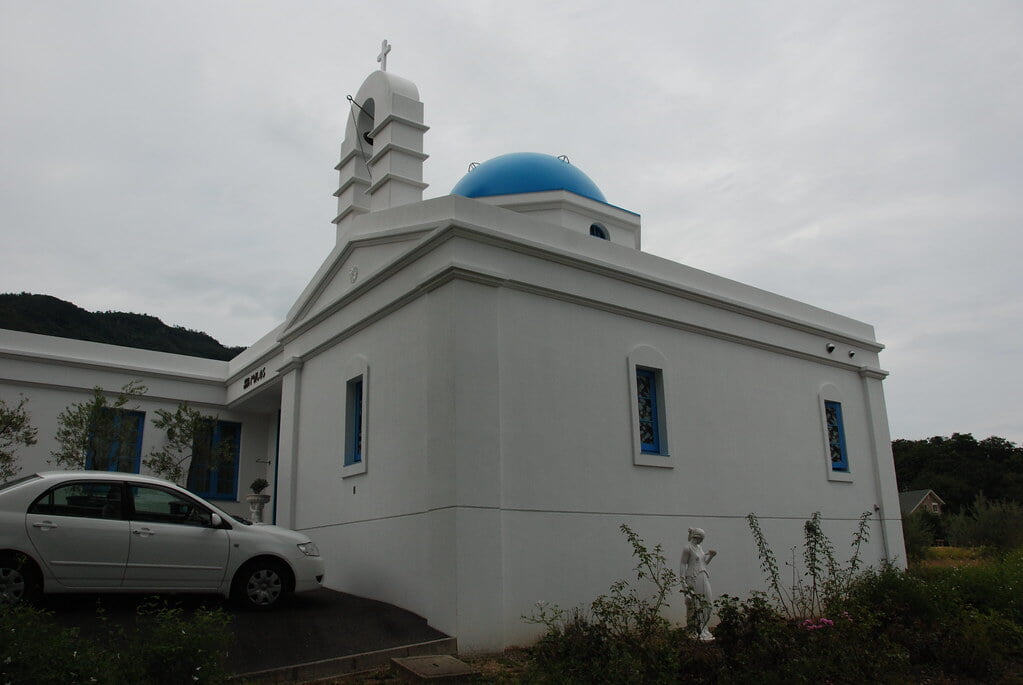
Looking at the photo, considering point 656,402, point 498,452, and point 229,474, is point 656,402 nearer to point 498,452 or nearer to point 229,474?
point 498,452

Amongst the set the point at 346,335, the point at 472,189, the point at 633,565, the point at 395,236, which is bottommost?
the point at 633,565

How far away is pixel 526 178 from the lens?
57.4 ft

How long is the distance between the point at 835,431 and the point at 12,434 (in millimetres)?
17017

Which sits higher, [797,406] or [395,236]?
[395,236]

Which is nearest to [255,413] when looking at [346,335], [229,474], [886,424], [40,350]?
[229,474]

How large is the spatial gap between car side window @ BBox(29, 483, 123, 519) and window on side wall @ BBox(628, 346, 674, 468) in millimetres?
7362

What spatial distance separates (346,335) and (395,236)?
2.15 metres

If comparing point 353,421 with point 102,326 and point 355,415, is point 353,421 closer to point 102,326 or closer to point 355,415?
point 355,415

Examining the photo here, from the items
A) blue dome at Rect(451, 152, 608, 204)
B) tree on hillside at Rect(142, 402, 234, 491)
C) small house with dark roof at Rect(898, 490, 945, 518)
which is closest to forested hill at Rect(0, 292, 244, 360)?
tree on hillside at Rect(142, 402, 234, 491)

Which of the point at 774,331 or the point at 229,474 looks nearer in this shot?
the point at 774,331

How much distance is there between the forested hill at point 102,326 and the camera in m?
51.5

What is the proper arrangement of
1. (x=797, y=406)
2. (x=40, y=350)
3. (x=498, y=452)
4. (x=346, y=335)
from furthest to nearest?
(x=40, y=350), (x=797, y=406), (x=346, y=335), (x=498, y=452)

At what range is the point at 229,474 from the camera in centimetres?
1972

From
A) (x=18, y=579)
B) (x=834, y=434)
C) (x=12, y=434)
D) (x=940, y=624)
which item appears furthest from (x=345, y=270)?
(x=940, y=624)
